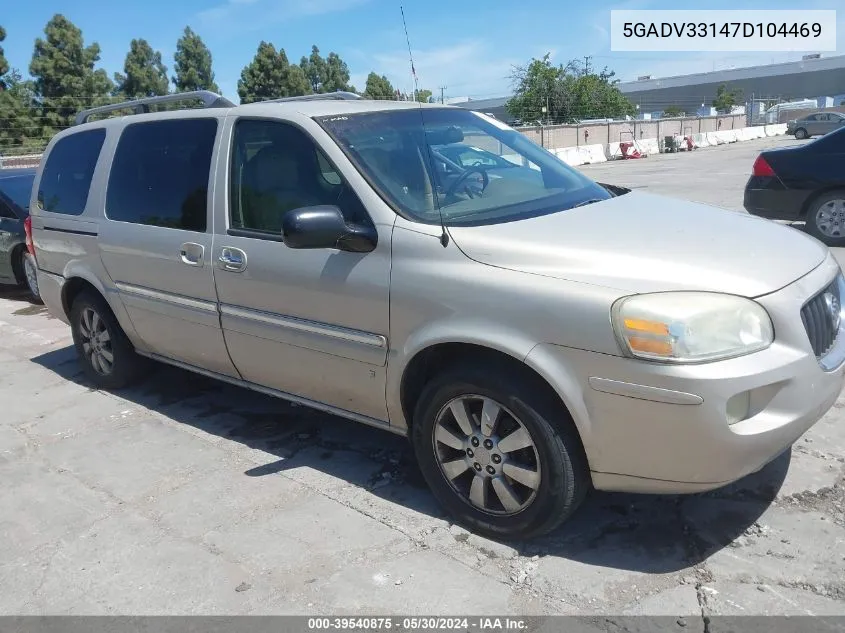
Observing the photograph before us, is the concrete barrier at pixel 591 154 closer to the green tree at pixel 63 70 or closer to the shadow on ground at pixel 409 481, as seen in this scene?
the green tree at pixel 63 70

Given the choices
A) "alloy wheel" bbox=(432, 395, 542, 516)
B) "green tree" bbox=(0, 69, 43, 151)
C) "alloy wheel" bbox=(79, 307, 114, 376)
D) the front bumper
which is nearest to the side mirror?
"alloy wheel" bbox=(432, 395, 542, 516)

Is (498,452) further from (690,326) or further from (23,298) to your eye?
(23,298)

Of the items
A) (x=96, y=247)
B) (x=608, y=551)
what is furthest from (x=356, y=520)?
(x=96, y=247)

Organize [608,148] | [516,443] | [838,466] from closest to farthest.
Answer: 1. [516,443]
2. [838,466]
3. [608,148]

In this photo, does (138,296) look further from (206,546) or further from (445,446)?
(445,446)

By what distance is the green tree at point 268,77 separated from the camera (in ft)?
154

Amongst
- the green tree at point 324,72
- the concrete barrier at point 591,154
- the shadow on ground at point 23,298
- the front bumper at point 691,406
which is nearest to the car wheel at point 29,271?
the shadow on ground at point 23,298

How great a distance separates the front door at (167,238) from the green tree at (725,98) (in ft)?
225

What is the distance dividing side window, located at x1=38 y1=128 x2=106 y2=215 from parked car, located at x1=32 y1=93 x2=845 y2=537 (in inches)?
12.8

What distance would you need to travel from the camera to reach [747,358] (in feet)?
8.51

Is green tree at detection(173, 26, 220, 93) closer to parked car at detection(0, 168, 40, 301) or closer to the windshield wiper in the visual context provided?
parked car at detection(0, 168, 40, 301)

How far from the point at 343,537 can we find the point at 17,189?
7.79 metres

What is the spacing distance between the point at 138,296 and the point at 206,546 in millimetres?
1942

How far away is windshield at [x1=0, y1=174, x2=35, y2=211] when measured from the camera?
29.3 feet
